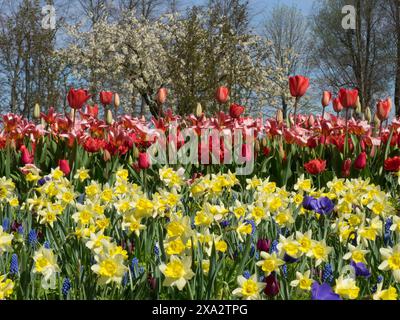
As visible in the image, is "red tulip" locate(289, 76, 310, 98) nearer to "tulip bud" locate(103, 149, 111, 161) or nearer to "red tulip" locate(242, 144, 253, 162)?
"red tulip" locate(242, 144, 253, 162)

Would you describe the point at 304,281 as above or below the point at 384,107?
below

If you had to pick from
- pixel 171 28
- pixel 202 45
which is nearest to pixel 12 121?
pixel 202 45

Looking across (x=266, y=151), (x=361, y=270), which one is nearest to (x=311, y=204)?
(x=361, y=270)

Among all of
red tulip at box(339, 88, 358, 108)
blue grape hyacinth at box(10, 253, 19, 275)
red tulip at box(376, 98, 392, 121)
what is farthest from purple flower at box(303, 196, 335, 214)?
red tulip at box(376, 98, 392, 121)

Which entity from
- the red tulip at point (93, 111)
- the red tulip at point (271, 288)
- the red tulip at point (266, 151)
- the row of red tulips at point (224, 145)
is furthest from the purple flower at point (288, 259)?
the red tulip at point (93, 111)

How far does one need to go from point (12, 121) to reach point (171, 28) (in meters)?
18.2

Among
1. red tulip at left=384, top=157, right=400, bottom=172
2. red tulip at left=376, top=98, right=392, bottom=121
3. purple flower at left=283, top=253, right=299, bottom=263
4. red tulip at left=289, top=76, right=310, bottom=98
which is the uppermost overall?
red tulip at left=289, top=76, right=310, bottom=98

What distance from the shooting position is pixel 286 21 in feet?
93.5

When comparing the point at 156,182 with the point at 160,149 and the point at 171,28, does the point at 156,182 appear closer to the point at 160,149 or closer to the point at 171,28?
the point at 160,149

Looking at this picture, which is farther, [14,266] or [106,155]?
[106,155]

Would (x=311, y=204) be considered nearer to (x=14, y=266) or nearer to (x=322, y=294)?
(x=322, y=294)

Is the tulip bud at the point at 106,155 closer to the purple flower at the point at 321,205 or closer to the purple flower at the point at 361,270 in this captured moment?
the purple flower at the point at 321,205
